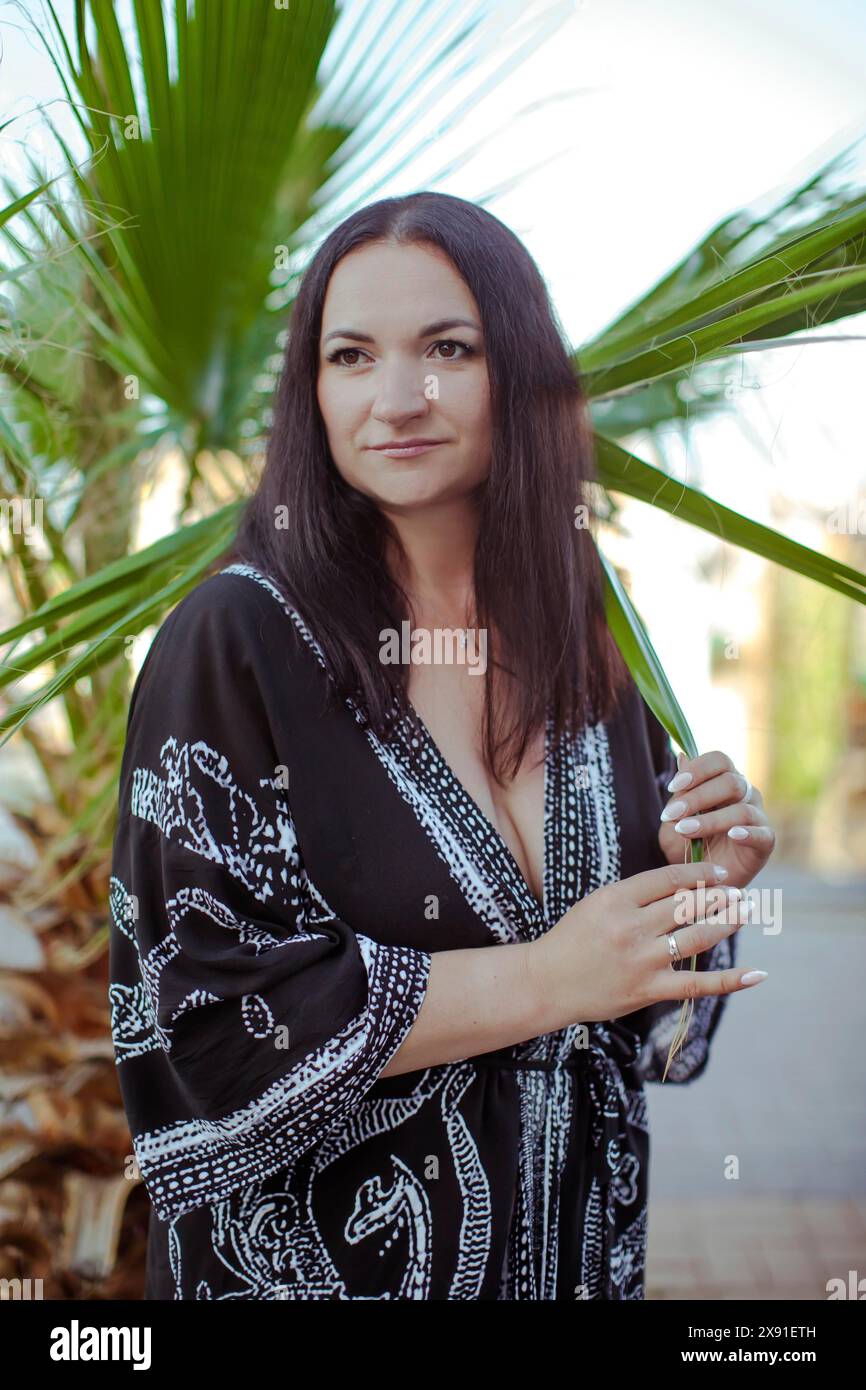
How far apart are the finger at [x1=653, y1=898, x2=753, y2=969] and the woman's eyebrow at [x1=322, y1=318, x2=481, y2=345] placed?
49cm

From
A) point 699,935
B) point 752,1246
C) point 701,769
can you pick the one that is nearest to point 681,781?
point 701,769

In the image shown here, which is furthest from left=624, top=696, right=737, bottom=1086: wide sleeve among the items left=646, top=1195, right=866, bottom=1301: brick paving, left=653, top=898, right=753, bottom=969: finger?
left=646, top=1195, right=866, bottom=1301: brick paving

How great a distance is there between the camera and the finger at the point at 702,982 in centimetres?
79

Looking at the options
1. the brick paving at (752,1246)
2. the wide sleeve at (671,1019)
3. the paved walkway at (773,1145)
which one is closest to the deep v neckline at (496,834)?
the wide sleeve at (671,1019)

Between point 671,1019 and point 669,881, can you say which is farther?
point 671,1019

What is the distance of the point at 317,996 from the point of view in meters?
0.80

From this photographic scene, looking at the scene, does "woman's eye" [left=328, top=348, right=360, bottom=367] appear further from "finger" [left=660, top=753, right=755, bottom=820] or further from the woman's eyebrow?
"finger" [left=660, top=753, right=755, bottom=820]

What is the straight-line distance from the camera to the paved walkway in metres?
2.17

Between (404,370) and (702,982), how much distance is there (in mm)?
515

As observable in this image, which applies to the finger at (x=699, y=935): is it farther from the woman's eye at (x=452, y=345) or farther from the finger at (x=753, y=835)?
the woman's eye at (x=452, y=345)

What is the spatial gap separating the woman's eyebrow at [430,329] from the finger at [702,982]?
52 cm

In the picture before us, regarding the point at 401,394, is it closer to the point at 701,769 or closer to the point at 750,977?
the point at 701,769

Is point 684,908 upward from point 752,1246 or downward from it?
upward
